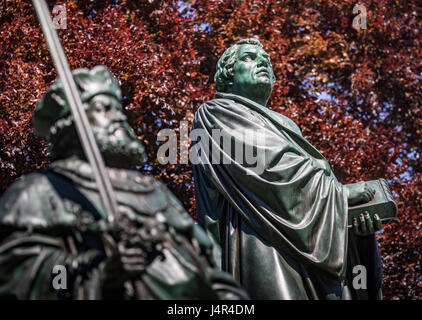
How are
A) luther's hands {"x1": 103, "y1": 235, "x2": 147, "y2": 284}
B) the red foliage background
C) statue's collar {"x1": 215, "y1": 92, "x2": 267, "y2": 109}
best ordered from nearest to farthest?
1. luther's hands {"x1": 103, "y1": 235, "x2": 147, "y2": 284}
2. statue's collar {"x1": 215, "y1": 92, "x2": 267, "y2": 109}
3. the red foliage background

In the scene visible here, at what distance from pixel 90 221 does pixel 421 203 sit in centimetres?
1151

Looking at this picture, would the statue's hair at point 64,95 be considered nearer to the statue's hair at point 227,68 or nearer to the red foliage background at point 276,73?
the statue's hair at point 227,68

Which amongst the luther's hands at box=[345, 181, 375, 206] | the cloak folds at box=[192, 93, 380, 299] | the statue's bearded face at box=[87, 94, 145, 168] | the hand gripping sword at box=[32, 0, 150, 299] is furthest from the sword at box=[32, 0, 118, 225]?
the luther's hands at box=[345, 181, 375, 206]

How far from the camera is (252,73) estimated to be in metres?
6.53

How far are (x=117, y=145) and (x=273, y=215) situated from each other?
1837 millimetres

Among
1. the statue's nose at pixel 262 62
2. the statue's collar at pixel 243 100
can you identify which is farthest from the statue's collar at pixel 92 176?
the statue's nose at pixel 262 62

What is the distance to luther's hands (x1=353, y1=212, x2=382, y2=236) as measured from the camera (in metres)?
5.82

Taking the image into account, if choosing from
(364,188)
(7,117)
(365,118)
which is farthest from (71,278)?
(365,118)

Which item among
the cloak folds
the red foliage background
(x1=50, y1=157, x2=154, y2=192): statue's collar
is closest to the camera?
(x1=50, y1=157, x2=154, y2=192): statue's collar

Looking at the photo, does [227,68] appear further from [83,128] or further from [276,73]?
[276,73]

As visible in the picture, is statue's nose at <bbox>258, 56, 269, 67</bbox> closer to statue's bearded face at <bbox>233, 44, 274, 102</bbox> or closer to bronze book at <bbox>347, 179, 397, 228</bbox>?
statue's bearded face at <bbox>233, 44, 274, 102</bbox>

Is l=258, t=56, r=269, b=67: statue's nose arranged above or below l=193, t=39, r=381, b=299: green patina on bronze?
above

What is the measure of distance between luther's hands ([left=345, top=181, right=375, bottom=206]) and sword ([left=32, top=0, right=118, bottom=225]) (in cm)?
236

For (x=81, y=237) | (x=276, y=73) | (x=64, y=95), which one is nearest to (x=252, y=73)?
(x=64, y=95)
